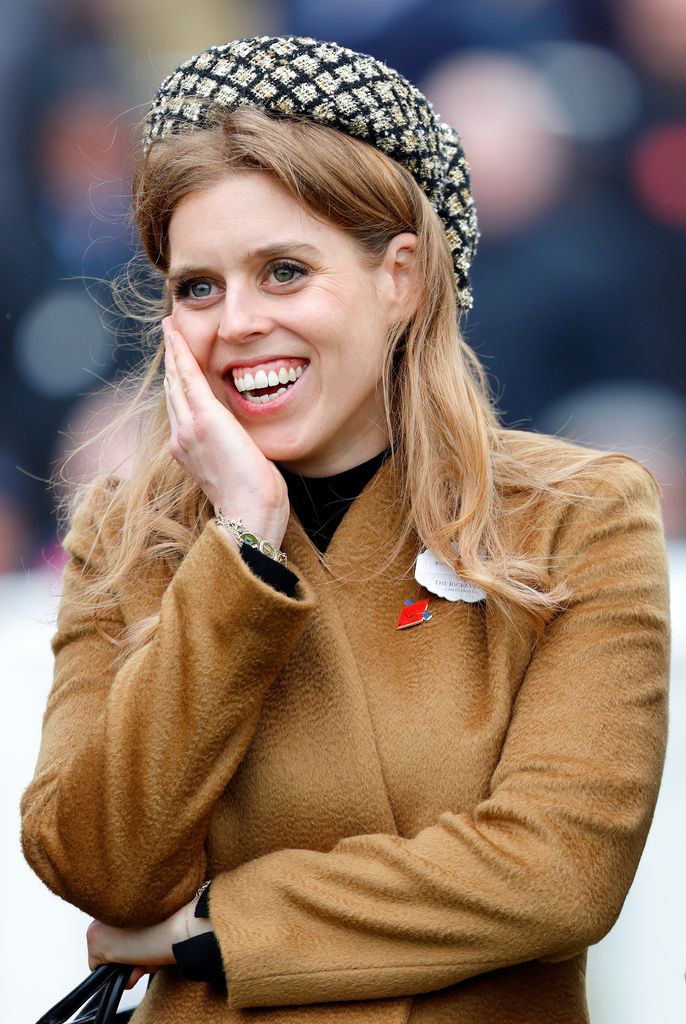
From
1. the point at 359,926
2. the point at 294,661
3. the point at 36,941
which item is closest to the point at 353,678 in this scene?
the point at 294,661

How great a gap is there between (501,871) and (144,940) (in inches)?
21.7

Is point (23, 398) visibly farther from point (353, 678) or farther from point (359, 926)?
point (359, 926)

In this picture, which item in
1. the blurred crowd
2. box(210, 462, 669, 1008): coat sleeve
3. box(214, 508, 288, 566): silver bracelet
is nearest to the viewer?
box(210, 462, 669, 1008): coat sleeve

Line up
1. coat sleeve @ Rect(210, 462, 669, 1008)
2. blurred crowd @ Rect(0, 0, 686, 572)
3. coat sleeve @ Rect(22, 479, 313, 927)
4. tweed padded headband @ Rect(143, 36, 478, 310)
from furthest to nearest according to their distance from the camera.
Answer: blurred crowd @ Rect(0, 0, 686, 572)
tweed padded headband @ Rect(143, 36, 478, 310)
coat sleeve @ Rect(22, 479, 313, 927)
coat sleeve @ Rect(210, 462, 669, 1008)

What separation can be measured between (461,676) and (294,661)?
0.86 ft

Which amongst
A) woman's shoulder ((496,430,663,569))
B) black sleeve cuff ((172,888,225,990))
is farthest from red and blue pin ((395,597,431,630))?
black sleeve cuff ((172,888,225,990))

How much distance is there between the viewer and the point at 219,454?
198cm

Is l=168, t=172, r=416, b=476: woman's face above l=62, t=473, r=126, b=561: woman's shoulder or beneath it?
above

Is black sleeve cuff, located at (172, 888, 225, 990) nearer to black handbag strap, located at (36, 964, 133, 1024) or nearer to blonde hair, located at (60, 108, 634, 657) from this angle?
black handbag strap, located at (36, 964, 133, 1024)

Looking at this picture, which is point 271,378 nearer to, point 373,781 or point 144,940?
point 373,781

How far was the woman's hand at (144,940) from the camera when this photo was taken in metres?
1.80

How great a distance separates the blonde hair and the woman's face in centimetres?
4

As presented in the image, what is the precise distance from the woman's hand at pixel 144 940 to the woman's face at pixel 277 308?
74 cm

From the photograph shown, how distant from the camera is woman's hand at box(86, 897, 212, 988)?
5.89ft
